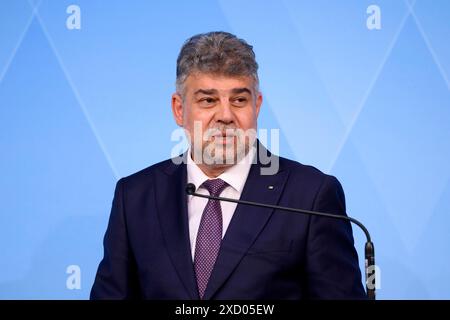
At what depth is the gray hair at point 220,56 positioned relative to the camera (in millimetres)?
2574

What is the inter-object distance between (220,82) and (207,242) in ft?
1.69

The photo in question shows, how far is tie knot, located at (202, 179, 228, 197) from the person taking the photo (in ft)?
8.69

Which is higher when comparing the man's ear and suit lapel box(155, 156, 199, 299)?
the man's ear

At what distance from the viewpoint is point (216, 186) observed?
2652mm

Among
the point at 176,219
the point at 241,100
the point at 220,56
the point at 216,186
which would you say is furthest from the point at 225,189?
the point at 220,56

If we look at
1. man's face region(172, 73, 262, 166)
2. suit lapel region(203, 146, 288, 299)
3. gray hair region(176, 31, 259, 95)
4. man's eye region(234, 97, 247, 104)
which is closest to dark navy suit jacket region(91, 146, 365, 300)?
suit lapel region(203, 146, 288, 299)

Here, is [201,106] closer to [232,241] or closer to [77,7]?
[232,241]

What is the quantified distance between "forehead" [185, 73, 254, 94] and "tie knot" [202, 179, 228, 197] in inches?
12.0

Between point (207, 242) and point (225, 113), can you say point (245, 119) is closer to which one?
point (225, 113)

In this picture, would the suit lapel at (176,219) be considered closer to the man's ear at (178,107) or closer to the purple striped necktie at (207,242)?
the purple striped necktie at (207,242)

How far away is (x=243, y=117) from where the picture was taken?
261cm

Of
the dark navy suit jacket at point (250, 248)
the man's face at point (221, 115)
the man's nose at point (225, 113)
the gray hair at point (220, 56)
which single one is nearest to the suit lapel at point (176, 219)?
the dark navy suit jacket at point (250, 248)

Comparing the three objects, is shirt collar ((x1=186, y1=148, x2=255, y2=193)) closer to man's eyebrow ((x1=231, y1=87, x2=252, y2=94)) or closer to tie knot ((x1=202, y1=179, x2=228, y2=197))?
tie knot ((x1=202, y1=179, x2=228, y2=197))

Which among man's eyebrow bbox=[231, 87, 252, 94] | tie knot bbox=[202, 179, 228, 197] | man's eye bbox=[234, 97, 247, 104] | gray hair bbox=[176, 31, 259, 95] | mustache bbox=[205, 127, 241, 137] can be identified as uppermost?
gray hair bbox=[176, 31, 259, 95]
